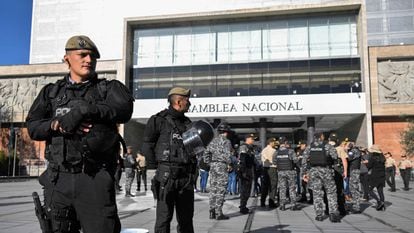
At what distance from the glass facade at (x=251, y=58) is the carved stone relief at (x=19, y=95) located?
1047cm

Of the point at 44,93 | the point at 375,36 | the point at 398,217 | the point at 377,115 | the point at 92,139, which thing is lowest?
the point at 398,217

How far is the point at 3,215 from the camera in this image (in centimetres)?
789

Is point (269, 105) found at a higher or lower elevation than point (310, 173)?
higher

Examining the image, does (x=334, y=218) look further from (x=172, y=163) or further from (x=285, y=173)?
(x=172, y=163)

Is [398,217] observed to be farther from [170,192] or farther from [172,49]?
[172,49]

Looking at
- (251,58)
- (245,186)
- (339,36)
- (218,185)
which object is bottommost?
(245,186)

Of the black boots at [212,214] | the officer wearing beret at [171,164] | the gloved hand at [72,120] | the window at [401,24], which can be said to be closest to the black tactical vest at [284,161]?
the black boots at [212,214]

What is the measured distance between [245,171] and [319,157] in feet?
5.80

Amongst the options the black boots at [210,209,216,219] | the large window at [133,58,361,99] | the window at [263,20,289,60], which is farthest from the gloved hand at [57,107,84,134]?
the window at [263,20,289,60]

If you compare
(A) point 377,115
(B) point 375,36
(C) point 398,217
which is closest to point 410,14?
(B) point 375,36

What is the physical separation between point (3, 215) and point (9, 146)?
34614 mm

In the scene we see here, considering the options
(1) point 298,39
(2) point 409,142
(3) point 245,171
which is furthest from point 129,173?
(1) point 298,39

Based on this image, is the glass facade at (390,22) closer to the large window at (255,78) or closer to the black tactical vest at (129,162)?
the large window at (255,78)

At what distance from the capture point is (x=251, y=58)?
3769cm
